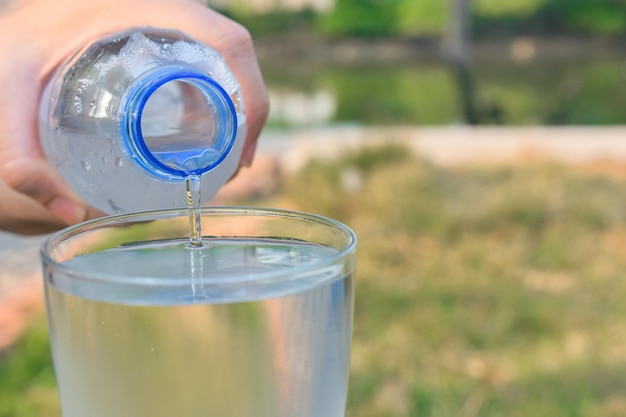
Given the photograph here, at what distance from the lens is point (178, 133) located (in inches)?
34.1

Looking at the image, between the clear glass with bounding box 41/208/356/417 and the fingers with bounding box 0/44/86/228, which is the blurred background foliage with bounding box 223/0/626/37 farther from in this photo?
the clear glass with bounding box 41/208/356/417

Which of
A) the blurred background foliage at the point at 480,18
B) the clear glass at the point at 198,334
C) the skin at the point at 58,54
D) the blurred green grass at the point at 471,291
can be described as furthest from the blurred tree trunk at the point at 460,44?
the clear glass at the point at 198,334

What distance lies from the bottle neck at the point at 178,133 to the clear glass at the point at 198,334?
0.09 meters

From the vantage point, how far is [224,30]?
0.90 meters

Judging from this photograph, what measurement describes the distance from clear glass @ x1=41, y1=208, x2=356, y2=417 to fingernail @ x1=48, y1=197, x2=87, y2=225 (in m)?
0.28

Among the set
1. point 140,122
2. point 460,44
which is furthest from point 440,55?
point 140,122

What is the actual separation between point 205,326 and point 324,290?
0.09m

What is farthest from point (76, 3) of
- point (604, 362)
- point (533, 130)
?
point (533, 130)

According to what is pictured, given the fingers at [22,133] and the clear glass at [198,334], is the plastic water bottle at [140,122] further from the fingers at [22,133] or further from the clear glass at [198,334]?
the clear glass at [198,334]

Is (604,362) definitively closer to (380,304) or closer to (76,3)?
(380,304)

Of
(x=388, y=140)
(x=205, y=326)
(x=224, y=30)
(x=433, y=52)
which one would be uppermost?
(x=224, y=30)

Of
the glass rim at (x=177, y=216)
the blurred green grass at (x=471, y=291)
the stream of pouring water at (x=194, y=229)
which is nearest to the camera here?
the glass rim at (x=177, y=216)

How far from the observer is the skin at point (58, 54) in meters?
0.90

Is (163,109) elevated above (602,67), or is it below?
above
